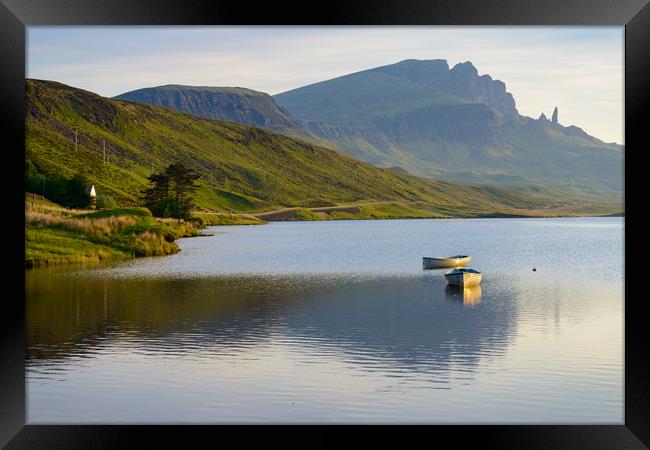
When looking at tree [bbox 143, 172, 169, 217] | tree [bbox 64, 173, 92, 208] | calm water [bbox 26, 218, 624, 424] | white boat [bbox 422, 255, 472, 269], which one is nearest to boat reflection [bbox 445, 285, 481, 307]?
calm water [bbox 26, 218, 624, 424]

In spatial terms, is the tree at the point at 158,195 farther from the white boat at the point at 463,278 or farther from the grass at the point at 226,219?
the white boat at the point at 463,278

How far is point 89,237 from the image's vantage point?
6838 centimetres

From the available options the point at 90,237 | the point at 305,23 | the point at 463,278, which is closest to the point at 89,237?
the point at 90,237

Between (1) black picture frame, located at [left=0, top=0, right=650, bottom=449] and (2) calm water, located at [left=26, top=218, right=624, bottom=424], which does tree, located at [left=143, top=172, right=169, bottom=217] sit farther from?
(1) black picture frame, located at [left=0, top=0, right=650, bottom=449]

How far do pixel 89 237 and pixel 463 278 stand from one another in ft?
107

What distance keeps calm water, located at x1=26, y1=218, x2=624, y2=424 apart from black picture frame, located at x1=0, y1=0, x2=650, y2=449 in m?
4.14

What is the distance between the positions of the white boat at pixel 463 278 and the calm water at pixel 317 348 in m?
0.71

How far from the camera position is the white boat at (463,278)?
163 feet

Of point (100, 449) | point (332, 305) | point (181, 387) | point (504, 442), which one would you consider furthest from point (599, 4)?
point (332, 305)

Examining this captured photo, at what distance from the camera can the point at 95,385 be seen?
2125cm

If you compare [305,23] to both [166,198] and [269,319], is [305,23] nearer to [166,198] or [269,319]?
[269,319]

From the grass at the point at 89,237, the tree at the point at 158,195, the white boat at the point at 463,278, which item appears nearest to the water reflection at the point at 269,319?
the white boat at the point at 463,278

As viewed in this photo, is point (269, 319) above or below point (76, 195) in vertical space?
below

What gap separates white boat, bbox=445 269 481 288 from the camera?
163ft
